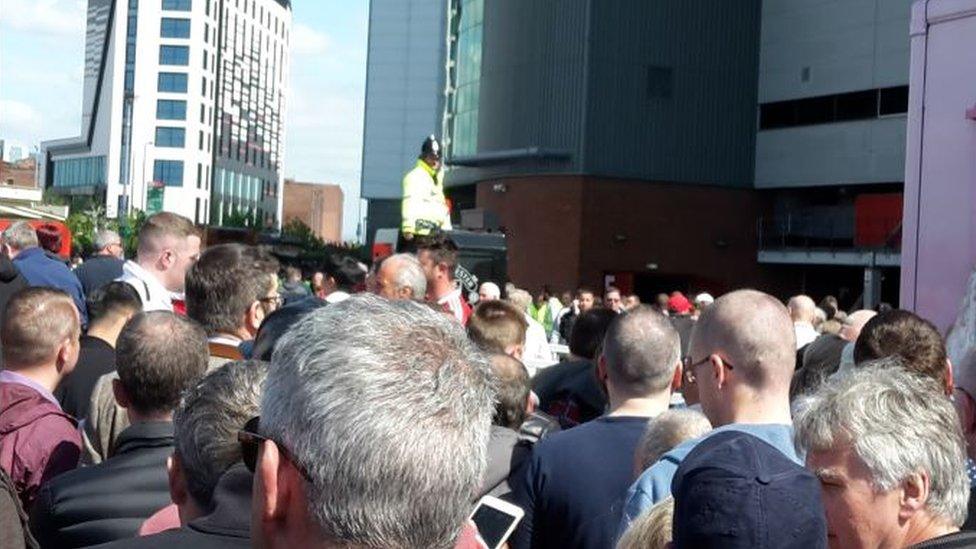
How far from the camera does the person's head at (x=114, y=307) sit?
6.83 m

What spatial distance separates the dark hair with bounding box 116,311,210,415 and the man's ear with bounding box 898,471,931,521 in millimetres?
2288

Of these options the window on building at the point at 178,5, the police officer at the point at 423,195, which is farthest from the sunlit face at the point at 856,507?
the window on building at the point at 178,5

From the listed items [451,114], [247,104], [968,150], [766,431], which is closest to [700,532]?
[766,431]

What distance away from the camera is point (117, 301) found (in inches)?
271

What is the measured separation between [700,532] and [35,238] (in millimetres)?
8422

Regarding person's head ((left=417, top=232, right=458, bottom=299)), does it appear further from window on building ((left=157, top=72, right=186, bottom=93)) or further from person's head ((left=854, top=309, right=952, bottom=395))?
window on building ((left=157, top=72, right=186, bottom=93))

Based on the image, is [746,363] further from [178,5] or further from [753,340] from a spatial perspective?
[178,5]

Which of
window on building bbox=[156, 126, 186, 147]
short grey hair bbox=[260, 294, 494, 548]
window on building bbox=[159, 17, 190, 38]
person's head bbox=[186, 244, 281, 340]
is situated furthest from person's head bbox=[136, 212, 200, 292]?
window on building bbox=[159, 17, 190, 38]

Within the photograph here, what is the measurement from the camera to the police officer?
10.5 m

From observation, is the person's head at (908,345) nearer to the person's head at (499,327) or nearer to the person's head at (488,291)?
the person's head at (499,327)

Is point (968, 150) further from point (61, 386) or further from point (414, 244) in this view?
point (61, 386)

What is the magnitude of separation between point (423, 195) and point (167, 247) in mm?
3723

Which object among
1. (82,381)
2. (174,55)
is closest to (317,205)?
(174,55)

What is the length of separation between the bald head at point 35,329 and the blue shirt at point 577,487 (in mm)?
1987
